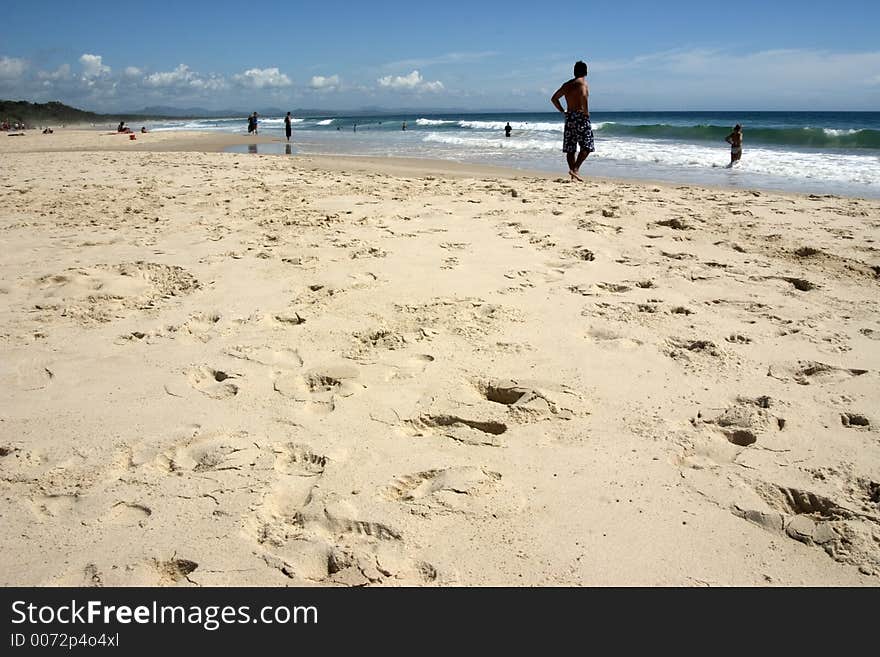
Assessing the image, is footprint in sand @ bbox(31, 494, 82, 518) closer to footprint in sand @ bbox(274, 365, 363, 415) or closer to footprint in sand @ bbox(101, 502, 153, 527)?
footprint in sand @ bbox(101, 502, 153, 527)

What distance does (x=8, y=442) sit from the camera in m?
2.17

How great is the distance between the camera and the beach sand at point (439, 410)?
5.45 feet

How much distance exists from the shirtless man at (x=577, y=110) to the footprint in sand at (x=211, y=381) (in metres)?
6.51

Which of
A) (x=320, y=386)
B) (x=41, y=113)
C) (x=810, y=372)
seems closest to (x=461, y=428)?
(x=320, y=386)

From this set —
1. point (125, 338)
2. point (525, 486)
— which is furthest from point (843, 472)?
point (125, 338)

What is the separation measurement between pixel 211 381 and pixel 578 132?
7.31 m

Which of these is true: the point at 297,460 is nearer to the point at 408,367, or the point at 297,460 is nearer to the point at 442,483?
the point at 442,483

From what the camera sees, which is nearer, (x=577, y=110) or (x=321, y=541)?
(x=321, y=541)

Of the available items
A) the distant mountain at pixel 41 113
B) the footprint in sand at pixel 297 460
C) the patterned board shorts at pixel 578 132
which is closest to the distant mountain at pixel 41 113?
the distant mountain at pixel 41 113

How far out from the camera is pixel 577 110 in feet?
27.1

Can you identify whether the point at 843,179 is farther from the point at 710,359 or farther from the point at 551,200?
the point at 710,359

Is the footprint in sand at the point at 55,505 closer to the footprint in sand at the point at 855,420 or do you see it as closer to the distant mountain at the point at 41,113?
the footprint in sand at the point at 855,420

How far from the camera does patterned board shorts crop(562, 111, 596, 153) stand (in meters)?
8.36

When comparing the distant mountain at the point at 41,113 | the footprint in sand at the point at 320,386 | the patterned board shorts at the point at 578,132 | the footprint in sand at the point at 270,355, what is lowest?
the footprint in sand at the point at 320,386
